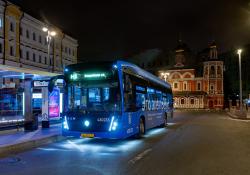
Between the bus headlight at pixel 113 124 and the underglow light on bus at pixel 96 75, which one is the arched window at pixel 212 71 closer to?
the underglow light on bus at pixel 96 75

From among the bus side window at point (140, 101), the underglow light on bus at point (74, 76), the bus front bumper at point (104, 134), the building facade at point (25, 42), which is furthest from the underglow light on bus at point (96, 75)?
the building facade at point (25, 42)

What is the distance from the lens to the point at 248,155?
12.2 metres

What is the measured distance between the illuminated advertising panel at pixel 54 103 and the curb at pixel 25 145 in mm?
4763

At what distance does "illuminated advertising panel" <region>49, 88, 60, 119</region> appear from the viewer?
21981 millimetres

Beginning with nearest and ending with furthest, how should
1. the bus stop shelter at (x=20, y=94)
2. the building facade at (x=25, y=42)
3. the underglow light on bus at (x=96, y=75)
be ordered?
the underglow light on bus at (x=96, y=75) → the bus stop shelter at (x=20, y=94) → the building facade at (x=25, y=42)

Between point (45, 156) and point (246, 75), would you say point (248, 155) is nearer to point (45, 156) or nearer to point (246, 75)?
point (45, 156)

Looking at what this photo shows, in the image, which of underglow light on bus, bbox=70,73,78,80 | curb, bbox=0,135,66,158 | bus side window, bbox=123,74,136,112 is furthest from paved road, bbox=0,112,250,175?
underglow light on bus, bbox=70,73,78,80

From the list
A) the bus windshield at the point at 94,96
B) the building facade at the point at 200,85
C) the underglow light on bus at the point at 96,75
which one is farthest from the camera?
the building facade at the point at 200,85

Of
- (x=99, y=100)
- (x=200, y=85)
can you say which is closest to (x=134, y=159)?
(x=99, y=100)

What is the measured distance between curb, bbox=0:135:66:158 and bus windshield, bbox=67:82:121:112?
2.16 metres

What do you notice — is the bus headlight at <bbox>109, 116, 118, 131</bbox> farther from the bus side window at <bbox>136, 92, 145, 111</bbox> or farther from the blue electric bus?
the bus side window at <bbox>136, 92, 145, 111</bbox>

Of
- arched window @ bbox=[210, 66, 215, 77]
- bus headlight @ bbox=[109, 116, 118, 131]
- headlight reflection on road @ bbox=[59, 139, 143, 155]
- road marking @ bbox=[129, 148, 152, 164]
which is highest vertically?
arched window @ bbox=[210, 66, 215, 77]

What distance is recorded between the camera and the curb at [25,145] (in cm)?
1317

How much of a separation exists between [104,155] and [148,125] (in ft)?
24.8
